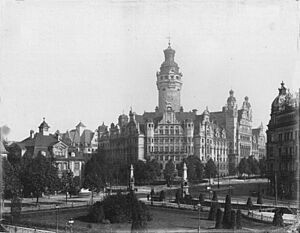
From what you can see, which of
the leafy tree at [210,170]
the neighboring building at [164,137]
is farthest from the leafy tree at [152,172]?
the leafy tree at [210,170]

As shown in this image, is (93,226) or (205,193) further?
(205,193)

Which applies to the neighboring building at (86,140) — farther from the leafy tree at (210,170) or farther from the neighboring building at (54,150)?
the leafy tree at (210,170)

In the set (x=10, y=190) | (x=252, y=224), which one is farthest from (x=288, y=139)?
(x=10, y=190)

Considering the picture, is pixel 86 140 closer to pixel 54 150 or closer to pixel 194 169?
pixel 54 150

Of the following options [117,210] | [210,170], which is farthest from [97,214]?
[210,170]

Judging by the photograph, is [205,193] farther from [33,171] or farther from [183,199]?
[33,171]
